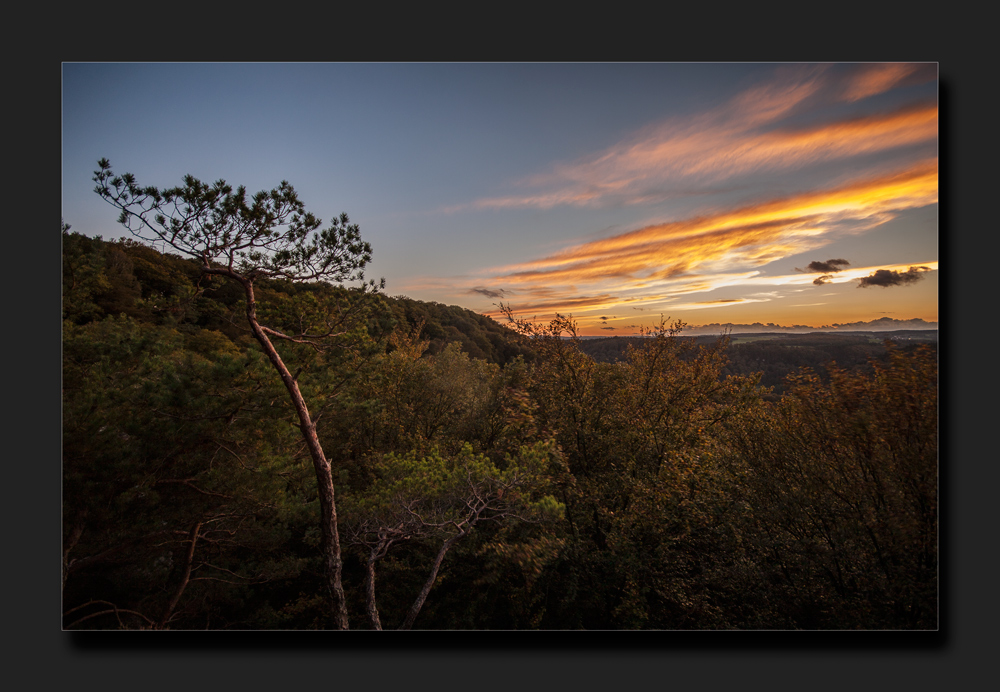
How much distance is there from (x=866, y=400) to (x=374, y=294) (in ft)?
18.2

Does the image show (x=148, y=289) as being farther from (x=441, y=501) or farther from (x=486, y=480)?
(x=486, y=480)

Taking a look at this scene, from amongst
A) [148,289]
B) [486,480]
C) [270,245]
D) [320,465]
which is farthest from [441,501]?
[148,289]

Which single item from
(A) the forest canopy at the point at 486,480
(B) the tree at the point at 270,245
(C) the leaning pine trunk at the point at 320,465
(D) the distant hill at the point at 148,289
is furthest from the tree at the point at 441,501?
(D) the distant hill at the point at 148,289

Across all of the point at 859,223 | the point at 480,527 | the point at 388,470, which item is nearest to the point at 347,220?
the point at 388,470

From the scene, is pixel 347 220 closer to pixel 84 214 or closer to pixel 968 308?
pixel 84 214

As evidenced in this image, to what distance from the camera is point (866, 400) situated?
2750mm

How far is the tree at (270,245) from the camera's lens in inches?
106

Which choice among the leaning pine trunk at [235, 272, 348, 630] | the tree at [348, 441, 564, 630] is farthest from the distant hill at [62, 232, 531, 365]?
the tree at [348, 441, 564, 630]

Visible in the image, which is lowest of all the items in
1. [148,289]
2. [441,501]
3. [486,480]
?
[441,501]

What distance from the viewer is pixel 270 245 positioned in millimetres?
3074

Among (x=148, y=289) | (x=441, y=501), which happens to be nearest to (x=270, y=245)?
(x=148, y=289)

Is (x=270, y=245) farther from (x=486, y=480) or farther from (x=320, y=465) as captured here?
(x=486, y=480)

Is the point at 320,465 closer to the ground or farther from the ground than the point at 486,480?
farther from the ground

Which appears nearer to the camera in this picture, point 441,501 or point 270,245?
point 270,245
